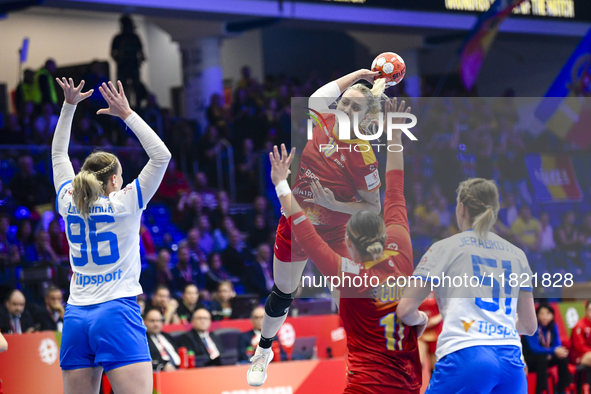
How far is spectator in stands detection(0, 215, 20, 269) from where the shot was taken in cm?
1052

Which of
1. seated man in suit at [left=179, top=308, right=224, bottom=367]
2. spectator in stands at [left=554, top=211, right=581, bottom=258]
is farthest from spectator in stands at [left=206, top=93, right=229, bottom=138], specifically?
spectator in stands at [left=554, top=211, right=581, bottom=258]

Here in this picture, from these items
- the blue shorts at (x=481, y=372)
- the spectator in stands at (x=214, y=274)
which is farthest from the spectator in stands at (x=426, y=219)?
the spectator in stands at (x=214, y=274)

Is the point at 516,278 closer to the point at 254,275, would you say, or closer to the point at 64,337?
the point at 64,337

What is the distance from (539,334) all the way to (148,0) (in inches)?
338

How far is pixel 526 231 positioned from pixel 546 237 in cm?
18

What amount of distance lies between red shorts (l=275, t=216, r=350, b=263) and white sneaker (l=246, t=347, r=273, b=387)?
0.89 metres

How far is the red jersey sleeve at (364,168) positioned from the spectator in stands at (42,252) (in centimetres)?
675

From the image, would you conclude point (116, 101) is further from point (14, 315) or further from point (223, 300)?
point (223, 300)

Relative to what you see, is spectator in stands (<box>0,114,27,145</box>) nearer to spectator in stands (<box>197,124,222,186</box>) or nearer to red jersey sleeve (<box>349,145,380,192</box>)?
spectator in stands (<box>197,124,222,186</box>)

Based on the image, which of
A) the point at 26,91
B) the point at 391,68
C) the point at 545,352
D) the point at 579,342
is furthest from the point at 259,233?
the point at 391,68

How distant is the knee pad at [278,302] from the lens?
524 centimetres

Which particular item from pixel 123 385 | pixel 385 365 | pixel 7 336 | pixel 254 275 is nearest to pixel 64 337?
pixel 123 385

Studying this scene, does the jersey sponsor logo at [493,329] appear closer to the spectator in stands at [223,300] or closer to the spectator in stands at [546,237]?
the spectator in stands at [546,237]

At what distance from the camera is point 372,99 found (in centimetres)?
505
